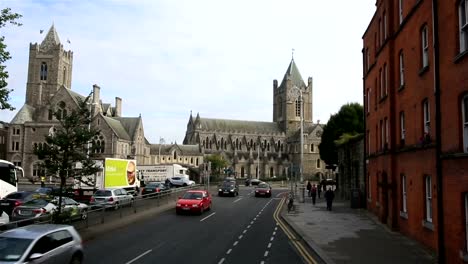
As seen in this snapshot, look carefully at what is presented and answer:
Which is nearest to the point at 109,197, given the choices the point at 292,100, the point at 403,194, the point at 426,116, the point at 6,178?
the point at 6,178

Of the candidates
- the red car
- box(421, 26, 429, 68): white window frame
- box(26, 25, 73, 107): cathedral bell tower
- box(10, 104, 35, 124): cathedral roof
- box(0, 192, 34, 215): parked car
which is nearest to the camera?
box(421, 26, 429, 68): white window frame

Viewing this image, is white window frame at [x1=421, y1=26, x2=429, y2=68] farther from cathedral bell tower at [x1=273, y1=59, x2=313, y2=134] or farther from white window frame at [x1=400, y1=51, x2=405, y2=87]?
cathedral bell tower at [x1=273, y1=59, x2=313, y2=134]

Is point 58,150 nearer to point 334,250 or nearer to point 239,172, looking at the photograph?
point 334,250

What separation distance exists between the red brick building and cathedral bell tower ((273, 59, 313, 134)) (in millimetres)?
109004

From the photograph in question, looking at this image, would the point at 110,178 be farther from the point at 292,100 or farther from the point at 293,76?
the point at 293,76

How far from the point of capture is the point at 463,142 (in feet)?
41.6

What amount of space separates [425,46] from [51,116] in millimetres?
72677

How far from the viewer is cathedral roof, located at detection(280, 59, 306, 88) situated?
456ft

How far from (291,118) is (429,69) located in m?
121

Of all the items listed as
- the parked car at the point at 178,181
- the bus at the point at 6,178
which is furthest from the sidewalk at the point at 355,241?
the parked car at the point at 178,181

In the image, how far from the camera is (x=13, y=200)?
23.8 metres

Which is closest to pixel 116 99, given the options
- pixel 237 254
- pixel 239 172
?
pixel 239 172

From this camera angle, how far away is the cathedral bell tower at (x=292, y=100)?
136 m

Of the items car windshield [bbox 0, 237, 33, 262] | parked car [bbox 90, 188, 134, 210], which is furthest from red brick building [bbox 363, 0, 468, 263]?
parked car [bbox 90, 188, 134, 210]
